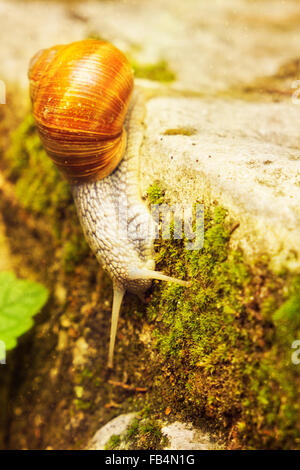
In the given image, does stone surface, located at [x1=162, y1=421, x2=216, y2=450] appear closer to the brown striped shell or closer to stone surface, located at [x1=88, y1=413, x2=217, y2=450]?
stone surface, located at [x1=88, y1=413, x2=217, y2=450]

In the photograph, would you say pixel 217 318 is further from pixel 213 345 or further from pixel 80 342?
pixel 80 342

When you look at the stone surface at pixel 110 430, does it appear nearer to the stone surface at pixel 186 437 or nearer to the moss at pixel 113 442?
the moss at pixel 113 442

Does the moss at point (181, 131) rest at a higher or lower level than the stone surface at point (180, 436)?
higher

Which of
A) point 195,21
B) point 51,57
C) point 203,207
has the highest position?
point 195,21

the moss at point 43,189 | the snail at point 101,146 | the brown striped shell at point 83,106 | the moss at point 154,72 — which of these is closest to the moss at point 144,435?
the snail at point 101,146

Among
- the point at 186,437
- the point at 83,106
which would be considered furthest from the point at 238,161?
the point at 186,437

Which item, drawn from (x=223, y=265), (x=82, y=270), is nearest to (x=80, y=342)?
(x=82, y=270)

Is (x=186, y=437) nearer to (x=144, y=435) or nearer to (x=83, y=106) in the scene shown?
(x=144, y=435)

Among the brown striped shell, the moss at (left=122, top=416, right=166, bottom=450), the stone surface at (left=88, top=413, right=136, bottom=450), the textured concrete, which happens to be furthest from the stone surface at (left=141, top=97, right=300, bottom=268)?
the stone surface at (left=88, top=413, right=136, bottom=450)
